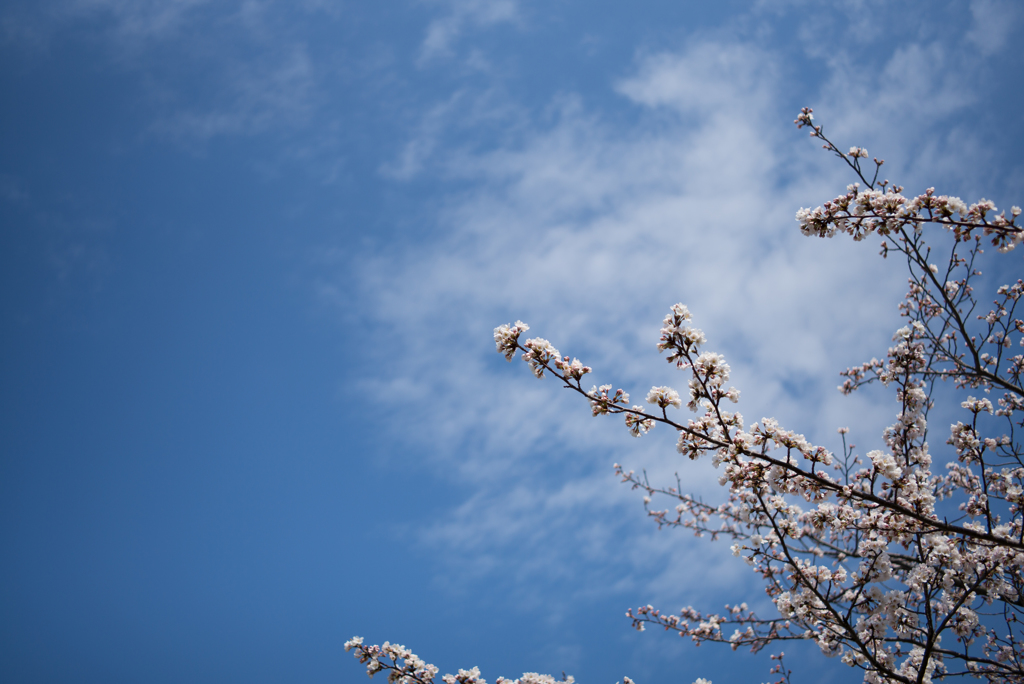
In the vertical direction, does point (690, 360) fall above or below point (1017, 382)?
below

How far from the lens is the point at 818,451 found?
4.68 m

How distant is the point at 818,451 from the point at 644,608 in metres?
8.30

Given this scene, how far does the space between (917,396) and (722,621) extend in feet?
21.9

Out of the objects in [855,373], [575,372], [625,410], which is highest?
[855,373]

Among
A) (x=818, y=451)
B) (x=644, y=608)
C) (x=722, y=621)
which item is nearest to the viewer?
(x=818, y=451)

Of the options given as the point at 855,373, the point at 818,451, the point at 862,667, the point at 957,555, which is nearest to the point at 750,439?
the point at 818,451

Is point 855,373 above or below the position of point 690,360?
above

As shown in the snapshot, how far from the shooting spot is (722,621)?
1020 cm

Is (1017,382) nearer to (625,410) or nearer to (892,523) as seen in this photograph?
(892,523)

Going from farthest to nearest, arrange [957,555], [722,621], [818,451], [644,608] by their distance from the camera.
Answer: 1. [644,608]
2. [722,621]
3. [957,555]
4. [818,451]

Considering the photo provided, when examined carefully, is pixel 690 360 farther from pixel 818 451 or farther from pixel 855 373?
pixel 855 373

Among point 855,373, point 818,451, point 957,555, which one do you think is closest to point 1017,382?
point 855,373

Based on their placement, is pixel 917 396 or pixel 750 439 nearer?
pixel 750 439

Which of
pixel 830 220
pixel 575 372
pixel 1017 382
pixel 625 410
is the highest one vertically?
pixel 1017 382
